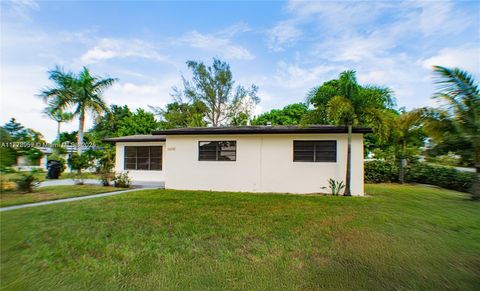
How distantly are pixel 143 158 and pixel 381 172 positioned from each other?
15183mm

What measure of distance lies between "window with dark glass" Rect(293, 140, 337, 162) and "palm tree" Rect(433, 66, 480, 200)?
4.06 metres

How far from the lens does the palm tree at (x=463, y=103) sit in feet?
24.7

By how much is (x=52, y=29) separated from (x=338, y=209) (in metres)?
8.93

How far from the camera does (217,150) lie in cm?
1029

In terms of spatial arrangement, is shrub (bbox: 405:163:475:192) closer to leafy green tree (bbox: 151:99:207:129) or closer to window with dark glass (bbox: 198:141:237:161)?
window with dark glass (bbox: 198:141:237:161)

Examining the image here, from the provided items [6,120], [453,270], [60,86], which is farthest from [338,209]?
[60,86]

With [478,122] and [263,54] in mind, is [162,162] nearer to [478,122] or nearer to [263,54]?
[263,54]

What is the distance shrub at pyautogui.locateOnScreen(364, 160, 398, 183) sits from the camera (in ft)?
46.0

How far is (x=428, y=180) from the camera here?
13680 millimetres

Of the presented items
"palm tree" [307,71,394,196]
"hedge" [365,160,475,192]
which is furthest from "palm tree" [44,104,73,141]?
"hedge" [365,160,475,192]

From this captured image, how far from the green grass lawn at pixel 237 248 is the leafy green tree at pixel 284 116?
26.1 metres

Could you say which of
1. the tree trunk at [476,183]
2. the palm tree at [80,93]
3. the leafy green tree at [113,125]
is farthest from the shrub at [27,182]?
the leafy green tree at [113,125]

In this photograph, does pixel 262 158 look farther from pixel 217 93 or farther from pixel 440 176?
pixel 217 93

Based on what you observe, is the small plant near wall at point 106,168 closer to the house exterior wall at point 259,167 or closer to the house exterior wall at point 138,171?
the house exterior wall at point 138,171
